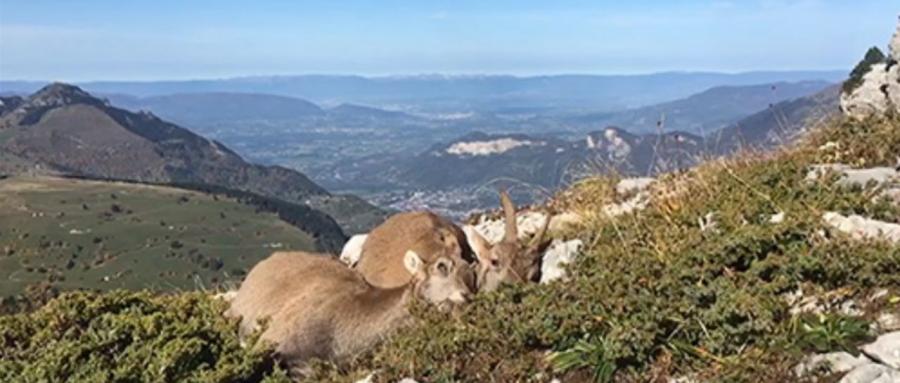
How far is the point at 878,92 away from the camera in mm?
16375

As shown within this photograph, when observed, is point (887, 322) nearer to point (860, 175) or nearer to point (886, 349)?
point (886, 349)

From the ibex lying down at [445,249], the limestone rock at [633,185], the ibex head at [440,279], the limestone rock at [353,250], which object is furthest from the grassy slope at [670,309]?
the limestone rock at [353,250]

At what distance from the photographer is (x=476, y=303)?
984cm

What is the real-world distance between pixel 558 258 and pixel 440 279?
1.63m

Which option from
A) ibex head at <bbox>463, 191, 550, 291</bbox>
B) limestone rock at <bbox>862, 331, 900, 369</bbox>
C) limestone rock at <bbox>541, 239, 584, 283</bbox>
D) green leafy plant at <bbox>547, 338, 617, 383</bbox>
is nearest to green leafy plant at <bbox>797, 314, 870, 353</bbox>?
limestone rock at <bbox>862, 331, 900, 369</bbox>

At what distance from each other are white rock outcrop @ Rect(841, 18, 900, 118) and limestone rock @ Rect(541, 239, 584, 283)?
6.12 meters

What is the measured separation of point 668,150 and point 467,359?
1021cm

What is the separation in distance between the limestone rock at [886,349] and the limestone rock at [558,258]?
421 cm

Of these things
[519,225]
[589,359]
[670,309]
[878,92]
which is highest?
[878,92]

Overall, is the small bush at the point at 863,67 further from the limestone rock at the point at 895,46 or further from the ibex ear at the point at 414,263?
the ibex ear at the point at 414,263

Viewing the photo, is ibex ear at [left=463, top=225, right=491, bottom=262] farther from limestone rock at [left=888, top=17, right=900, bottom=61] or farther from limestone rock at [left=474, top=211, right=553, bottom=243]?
limestone rock at [left=888, top=17, right=900, bottom=61]

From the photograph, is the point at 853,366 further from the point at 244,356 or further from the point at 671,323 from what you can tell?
the point at 244,356

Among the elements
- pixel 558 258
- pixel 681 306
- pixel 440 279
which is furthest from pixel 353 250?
pixel 681 306

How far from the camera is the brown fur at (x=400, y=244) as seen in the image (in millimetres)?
13203
